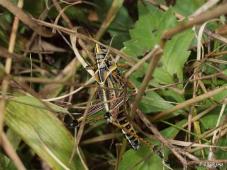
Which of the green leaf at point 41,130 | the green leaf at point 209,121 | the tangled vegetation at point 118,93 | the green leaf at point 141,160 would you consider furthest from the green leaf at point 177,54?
the green leaf at point 41,130

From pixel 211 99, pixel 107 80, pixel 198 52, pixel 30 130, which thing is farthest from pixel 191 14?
pixel 30 130

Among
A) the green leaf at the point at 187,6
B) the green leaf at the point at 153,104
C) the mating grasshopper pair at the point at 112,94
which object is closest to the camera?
the mating grasshopper pair at the point at 112,94

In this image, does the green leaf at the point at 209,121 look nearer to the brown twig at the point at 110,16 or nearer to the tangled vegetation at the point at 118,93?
the tangled vegetation at the point at 118,93

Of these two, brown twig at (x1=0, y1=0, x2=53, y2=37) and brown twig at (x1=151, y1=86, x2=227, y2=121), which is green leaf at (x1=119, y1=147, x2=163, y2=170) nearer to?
brown twig at (x1=151, y1=86, x2=227, y2=121)

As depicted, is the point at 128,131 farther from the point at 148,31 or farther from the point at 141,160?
the point at 148,31

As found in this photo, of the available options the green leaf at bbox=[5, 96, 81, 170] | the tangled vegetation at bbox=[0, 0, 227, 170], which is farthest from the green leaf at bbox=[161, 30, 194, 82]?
the green leaf at bbox=[5, 96, 81, 170]

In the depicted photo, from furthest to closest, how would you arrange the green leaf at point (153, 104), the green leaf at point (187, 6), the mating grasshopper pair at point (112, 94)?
the green leaf at point (187, 6), the green leaf at point (153, 104), the mating grasshopper pair at point (112, 94)
